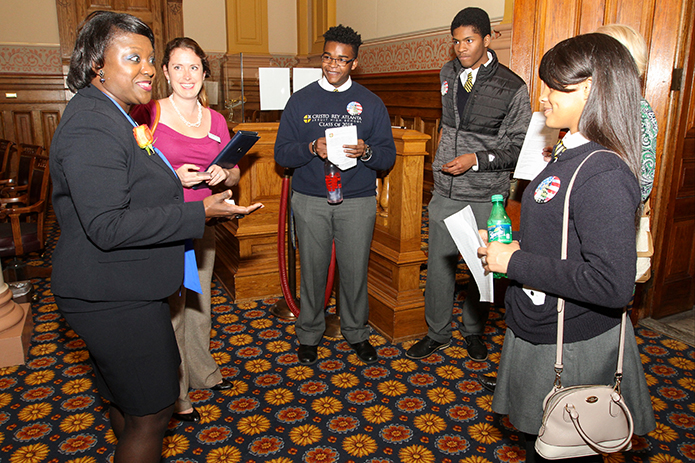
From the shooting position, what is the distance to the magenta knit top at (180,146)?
2.20 metres

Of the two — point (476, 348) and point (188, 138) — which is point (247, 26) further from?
point (476, 348)

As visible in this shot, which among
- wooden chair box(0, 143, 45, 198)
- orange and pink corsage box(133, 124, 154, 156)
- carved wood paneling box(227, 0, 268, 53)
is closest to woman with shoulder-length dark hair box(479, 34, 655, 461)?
orange and pink corsage box(133, 124, 154, 156)

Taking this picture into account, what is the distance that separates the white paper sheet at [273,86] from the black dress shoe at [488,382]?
90.3 inches

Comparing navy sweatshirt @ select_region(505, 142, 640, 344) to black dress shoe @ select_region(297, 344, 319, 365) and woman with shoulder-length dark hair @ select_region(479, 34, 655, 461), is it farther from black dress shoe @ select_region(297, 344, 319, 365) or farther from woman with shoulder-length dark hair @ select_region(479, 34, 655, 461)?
black dress shoe @ select_region(297, 344, 319, 365)

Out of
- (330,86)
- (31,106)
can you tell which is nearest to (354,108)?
(330,86)

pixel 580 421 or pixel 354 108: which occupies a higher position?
pixel 354 108

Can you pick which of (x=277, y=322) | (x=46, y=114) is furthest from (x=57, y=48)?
(x=277, y=322)

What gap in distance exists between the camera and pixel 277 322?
146 inches

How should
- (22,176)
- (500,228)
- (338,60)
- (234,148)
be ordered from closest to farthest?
(500,228)
(234,148)
(338,60)
(22,176)

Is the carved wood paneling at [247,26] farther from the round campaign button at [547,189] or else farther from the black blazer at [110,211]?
the round campaign button at [547,189]

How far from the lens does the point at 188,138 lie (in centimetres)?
226

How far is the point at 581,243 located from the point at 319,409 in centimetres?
177

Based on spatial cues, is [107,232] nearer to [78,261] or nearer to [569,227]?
[78,261]

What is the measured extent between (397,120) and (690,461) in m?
5.53
